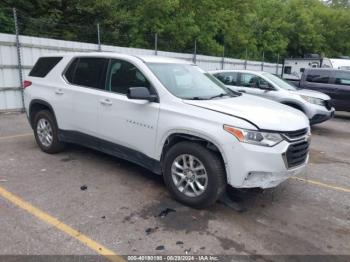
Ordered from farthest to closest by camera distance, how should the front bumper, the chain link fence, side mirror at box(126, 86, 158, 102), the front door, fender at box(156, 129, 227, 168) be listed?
the chain link fence
the front door
side mirror at box(126, 86, 158, 102)
fender at box(156, 129, 227, 168)
the front bumper

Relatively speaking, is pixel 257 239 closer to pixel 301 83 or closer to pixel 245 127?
pixel 245 127

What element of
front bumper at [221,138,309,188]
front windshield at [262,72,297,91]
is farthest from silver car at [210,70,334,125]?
front bumper at [221,138,309,188]

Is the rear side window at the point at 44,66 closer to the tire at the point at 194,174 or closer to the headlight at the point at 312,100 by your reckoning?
the tire at the point at 194,174

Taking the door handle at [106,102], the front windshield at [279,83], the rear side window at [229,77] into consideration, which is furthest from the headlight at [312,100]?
the door handle at [106,102]

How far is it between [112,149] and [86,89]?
1.04m

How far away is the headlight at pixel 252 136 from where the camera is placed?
367 cm

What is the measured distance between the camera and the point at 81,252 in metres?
3.15

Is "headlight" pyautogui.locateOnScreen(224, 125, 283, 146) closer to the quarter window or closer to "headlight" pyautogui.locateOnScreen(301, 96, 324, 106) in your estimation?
"headlight" pyautogui.locateOnScreen(301, 96, 324, 106)

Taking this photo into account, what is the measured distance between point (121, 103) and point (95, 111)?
1.93ft

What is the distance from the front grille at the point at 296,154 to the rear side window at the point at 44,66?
13.5 feet

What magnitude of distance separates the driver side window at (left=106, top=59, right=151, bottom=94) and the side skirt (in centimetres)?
82

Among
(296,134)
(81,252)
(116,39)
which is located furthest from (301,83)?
(81,252)

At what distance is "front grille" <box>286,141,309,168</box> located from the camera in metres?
3.87

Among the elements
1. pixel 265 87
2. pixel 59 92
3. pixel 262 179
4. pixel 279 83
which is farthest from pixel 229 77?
pixel 262 179
